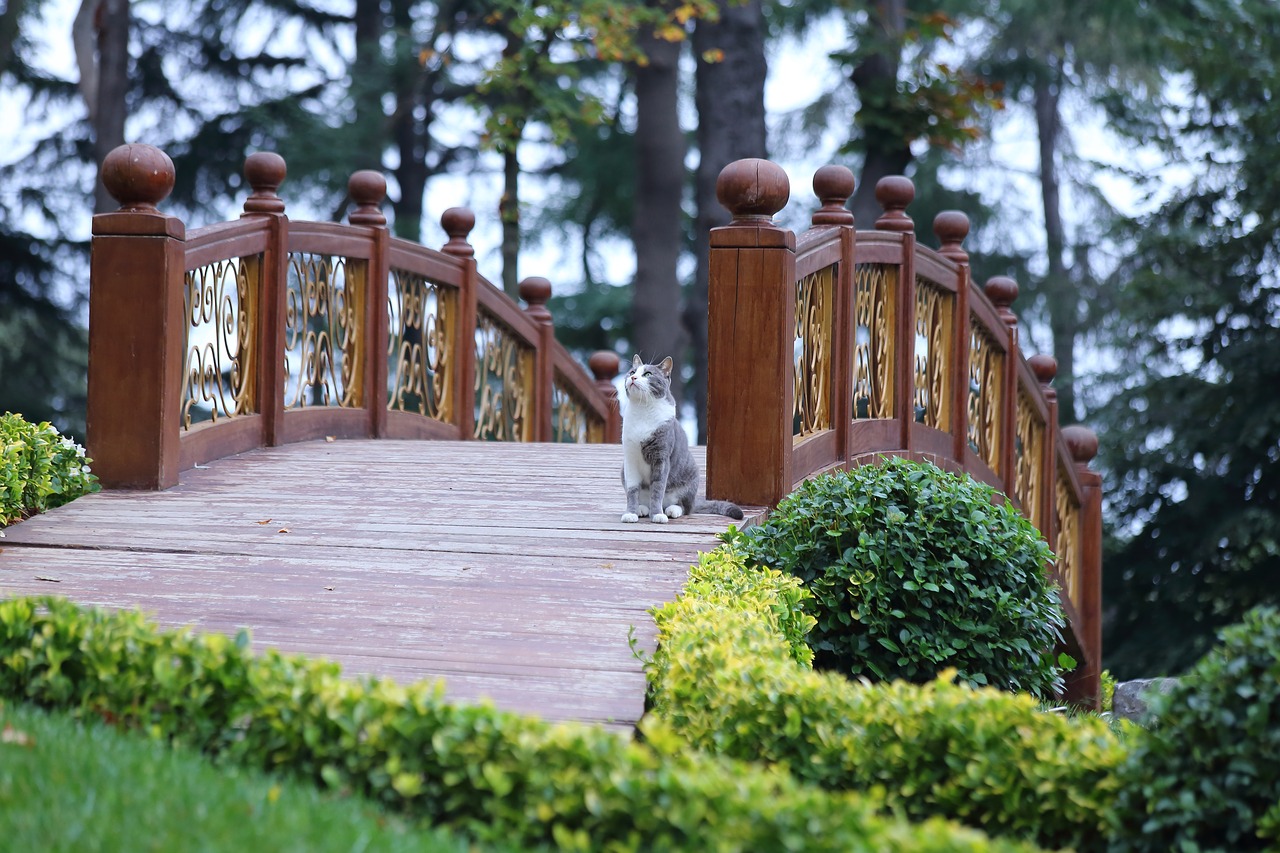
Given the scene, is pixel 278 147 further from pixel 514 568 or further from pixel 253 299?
pixel 514 568

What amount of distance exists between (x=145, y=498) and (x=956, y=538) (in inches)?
144

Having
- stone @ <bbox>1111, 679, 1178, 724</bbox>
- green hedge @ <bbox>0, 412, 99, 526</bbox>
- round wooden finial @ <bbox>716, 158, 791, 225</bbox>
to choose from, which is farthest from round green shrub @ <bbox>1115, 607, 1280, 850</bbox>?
stone @ <bbox>1111, 679, 1178, 724</bbox>

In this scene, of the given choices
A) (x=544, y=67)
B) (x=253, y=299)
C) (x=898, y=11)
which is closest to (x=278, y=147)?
(x=544, y=67)

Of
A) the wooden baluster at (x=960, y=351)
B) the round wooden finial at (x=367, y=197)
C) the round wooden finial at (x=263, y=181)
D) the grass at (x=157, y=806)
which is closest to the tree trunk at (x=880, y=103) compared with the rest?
the wooden baluster at (x=960, y=351)

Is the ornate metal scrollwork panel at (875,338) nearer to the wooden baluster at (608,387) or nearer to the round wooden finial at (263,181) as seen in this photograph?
the round wooden finial at (263,181)

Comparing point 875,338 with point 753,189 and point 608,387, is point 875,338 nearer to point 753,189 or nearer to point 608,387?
point 753,189

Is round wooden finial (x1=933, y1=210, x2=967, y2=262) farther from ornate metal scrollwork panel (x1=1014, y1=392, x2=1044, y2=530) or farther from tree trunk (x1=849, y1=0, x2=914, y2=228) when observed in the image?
tree trunk (x1=849, y1=0, x2=914, y2=228)

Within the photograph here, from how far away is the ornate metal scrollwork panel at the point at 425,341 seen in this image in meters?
9.56

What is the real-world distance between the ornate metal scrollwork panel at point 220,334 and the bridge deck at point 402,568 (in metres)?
0.43

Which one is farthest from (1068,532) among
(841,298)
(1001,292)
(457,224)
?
(457,224)

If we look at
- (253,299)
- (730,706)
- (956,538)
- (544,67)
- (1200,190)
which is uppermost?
(544,67)

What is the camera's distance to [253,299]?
7992 mm

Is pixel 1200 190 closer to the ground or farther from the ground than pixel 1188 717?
farther from the ground

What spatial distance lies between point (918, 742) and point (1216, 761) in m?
0.71
